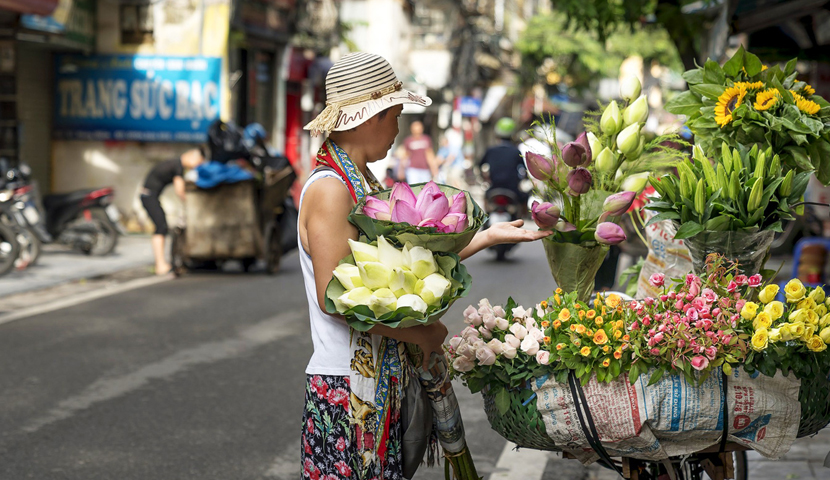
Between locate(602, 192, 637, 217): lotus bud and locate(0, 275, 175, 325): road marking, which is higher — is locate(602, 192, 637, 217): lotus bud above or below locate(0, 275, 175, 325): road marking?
above

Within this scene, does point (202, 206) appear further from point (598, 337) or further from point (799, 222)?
point (598, 337)

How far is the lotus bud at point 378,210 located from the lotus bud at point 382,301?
7.4 inches

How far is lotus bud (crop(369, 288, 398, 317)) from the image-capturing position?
2.41 metres

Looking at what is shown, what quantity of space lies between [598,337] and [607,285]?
1285 mm

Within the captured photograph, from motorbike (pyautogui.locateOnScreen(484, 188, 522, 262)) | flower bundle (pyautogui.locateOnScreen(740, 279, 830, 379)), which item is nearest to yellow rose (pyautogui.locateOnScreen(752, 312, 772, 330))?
flower bundle (pyautogui.locateOnScreen(740, 279, 830, 379))

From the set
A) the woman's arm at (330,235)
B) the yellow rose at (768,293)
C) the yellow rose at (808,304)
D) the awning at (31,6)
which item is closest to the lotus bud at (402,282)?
the woman's arm at (330,235)

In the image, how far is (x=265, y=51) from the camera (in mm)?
21234

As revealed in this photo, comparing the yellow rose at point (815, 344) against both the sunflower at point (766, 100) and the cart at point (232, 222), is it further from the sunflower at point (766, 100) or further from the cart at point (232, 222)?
the cart at point (232, 222)

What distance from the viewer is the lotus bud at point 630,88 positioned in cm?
310

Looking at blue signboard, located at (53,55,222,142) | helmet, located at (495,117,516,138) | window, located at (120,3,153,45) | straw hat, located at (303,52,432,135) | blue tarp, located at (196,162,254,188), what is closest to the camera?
straw hat, located at (303,52,432,135)

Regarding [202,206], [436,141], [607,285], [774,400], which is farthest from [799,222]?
[436,141]

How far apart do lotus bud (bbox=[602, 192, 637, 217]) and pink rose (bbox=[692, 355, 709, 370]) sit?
1.48ft

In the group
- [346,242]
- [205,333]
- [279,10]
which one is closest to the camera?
[346,242]

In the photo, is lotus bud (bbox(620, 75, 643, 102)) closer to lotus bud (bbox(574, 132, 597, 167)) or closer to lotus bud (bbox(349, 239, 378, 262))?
lotus bud (bbox(574, 132, 597, 167))
